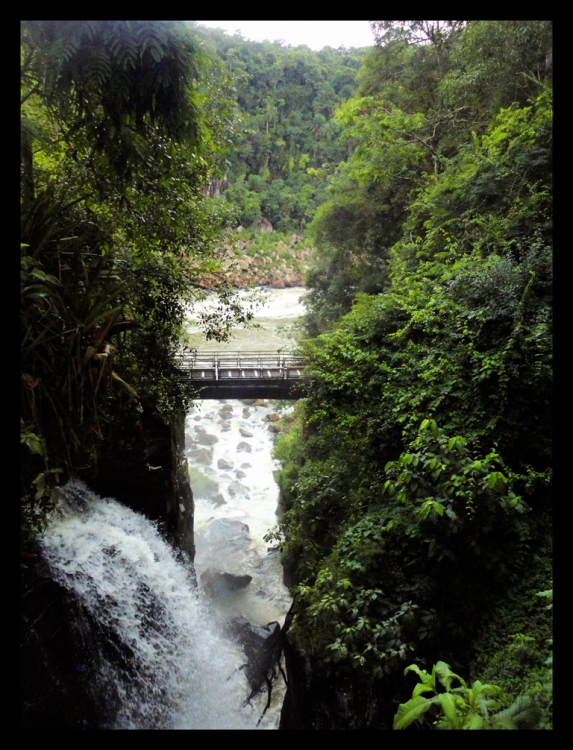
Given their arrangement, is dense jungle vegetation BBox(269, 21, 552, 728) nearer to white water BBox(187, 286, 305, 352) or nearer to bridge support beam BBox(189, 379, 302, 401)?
bridge support beam BBox(189, 379, 302, 401)

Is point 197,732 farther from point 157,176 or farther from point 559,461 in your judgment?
point 157,176

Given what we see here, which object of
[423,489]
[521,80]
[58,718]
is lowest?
[58,718]

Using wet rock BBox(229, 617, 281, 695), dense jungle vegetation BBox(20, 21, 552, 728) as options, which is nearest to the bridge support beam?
dense jungle vegetation BBox(20, 21, 552, 728)

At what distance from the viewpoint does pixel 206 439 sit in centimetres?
1767

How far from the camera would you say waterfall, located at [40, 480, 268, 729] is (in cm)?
444

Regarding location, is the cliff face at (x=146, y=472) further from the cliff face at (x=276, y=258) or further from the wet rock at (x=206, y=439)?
the cliff face at (x=276, y=258)

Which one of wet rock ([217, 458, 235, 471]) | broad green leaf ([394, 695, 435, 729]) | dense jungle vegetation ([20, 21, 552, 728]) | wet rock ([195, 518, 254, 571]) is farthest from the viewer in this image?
wet rock ([217, 458, 235, 471])

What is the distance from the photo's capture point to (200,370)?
10.7 m

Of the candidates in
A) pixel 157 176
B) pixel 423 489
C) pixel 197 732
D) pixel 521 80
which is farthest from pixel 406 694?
pixel 521 80

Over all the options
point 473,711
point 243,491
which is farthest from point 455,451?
point 243,491

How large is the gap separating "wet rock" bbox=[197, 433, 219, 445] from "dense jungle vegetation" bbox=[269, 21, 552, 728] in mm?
10561

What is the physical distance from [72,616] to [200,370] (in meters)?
6.91

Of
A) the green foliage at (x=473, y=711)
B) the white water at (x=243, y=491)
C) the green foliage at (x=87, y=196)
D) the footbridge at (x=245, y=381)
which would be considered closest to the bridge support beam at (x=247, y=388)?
the footbridge at (x=245, y=381)

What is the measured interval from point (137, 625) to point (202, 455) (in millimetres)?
11927
